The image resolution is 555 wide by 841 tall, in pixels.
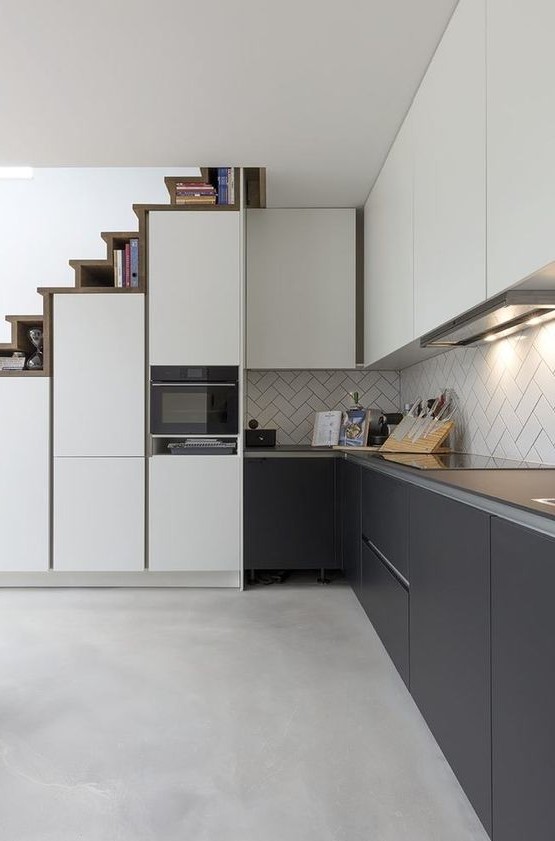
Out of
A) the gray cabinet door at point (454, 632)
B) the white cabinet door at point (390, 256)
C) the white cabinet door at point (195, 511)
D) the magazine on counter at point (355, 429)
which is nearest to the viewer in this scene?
the gray cabinet door at point (454, 632)

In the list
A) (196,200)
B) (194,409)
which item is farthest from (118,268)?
(194,409)

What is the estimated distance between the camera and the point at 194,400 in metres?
3.71

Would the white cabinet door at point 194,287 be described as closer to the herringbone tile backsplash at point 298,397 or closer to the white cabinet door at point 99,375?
the white cabinet door at point 99,375

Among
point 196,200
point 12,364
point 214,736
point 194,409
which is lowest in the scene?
point 214,736

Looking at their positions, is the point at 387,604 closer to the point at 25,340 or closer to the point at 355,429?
A: the point at 355,429

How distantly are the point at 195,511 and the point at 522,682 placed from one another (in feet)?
8.79

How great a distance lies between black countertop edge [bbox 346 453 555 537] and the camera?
1.13 meters

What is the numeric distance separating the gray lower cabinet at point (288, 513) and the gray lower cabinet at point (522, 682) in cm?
239

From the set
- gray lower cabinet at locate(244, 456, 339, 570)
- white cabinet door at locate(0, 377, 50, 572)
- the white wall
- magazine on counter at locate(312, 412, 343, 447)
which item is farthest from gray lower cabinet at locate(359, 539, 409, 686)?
the white wall

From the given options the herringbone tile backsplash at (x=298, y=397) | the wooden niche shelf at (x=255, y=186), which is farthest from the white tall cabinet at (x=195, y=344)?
the herringbone tile backsplash at (x=298, y=397)

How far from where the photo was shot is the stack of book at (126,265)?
12.3ft

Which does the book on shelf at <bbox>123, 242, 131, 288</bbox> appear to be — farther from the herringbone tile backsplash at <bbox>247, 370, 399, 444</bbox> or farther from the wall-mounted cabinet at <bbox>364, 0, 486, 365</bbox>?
the wall-mounted cabinet at <bbox>364, 0, 486, 365</bbox>

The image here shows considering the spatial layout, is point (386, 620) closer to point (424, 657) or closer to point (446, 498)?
→ point (424, 657)

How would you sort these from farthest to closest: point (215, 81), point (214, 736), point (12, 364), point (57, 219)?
point (57, 219)
point (12, 364)
point (215, 81)
point (214, 736)
